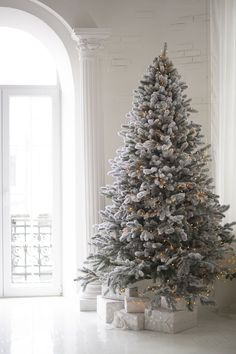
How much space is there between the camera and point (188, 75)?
20.2 ft

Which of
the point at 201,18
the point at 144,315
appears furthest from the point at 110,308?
the point at 201,18

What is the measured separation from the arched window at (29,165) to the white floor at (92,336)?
927 millimetres

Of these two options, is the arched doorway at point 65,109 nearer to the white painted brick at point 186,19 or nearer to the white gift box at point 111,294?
the white gift box at point 111,294

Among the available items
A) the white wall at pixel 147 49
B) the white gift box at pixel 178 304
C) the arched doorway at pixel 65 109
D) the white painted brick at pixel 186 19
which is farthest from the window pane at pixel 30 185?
the white gift box at pixel 178 304

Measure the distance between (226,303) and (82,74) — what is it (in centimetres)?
252

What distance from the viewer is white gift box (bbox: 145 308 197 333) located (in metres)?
5.02

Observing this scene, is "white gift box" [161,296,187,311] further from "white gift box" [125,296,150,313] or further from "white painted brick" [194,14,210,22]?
"white painted brick" [194,14,210,22]

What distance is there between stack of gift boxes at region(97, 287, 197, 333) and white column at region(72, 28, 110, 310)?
22.1 inches

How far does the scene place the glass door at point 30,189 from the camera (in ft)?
22.1

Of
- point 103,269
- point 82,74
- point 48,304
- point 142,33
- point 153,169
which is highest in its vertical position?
point 142,33

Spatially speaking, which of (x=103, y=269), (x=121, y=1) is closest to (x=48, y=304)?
(x=103, y=269)

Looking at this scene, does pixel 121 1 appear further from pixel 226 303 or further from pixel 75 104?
pixel 226 303

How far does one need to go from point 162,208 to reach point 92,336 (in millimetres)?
1132

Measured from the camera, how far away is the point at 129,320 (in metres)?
5.12
